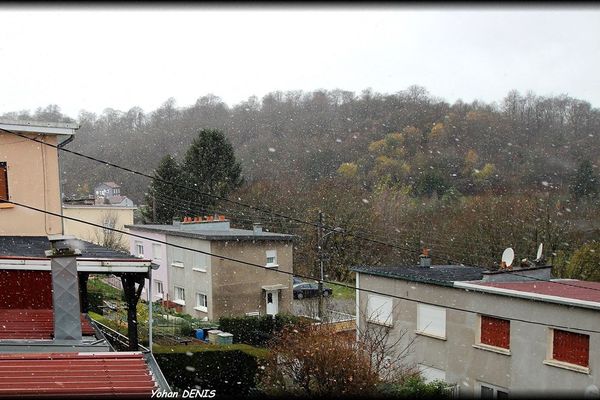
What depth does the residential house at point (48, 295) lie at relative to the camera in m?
3.94

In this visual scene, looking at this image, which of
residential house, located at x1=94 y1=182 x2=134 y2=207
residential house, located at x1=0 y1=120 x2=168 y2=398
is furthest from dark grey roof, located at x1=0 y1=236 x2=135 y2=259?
residential house, located at x1=94 y1=182 x2=134 y2=207

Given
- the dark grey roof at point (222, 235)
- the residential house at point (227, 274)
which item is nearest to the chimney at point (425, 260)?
the residential house at point (227, 274)

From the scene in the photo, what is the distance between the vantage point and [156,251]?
1819cm

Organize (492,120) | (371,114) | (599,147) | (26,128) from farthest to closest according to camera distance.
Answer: (371,114) → (492,120) → (599,147) → (26,128)

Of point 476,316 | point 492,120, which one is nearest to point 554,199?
point 492,120

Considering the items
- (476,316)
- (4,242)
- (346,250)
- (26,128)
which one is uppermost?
(26,128)

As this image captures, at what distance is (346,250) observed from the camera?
70.8 ft

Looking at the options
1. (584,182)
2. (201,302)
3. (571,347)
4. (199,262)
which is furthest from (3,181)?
(584,182)

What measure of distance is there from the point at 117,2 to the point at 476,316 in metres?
8.76

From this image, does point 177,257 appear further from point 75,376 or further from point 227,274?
point 75,376

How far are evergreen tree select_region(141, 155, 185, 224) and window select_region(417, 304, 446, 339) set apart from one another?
19618 millimetres

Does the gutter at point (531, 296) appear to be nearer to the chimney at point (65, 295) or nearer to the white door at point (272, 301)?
the chimney at point (65, 295)

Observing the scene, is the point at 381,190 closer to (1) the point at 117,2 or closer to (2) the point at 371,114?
(2) the point at 371,114

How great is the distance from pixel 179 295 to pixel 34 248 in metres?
10.1
